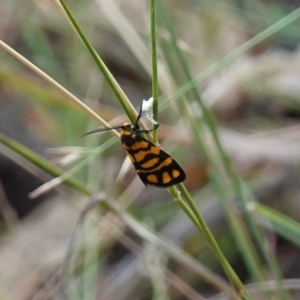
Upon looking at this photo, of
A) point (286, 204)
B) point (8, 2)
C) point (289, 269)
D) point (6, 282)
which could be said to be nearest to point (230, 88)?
point (286, 204)

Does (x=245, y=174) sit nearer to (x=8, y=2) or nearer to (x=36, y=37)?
(x=36, y=37)

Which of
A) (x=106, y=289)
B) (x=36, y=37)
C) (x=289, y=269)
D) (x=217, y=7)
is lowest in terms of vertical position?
(x=289, y=269)

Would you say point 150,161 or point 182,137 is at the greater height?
Result: point 150,161

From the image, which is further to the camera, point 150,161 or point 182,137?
point 182,137

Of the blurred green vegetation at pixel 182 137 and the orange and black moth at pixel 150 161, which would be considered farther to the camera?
the blurred green vegetation at pixel 182 137

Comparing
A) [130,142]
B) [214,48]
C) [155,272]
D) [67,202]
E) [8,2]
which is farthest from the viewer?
[8,2]

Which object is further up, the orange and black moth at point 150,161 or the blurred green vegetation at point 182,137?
the orange and black moth at point 150,161

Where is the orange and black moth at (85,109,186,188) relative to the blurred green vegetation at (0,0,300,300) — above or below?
above

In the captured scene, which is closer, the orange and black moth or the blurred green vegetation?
the orange and black moth
